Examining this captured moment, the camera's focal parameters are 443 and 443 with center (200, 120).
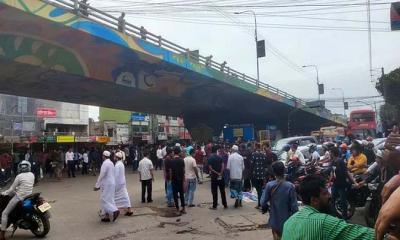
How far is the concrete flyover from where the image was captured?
562 inches

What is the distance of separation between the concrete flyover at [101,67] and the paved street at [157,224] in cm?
560

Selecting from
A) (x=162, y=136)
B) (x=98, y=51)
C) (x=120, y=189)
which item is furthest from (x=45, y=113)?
(x=120, y=189)

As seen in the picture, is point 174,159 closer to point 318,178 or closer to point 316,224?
point 318,178

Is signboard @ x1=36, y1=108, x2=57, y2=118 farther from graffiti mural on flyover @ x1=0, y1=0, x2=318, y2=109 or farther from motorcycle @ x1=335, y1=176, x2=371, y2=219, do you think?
motorcycle @ x1=335, y1=176, x2=371, y2=219

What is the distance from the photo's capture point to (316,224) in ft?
7.75

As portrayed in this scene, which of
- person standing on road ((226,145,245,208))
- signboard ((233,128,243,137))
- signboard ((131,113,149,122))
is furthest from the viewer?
signboard ((131,113,149,122))

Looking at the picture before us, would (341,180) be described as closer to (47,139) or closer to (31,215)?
(31,215)

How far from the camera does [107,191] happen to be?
9945 mm

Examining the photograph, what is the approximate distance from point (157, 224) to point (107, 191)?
137 centimetres

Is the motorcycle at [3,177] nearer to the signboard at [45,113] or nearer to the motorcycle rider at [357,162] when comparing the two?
the motorcycle rider at [357,162]

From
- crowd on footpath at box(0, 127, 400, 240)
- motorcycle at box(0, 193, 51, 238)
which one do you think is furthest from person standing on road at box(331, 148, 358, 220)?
motorcycle at box(0, 193, 51, 238)

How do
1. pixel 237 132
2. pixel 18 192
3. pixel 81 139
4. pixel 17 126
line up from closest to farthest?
pixel 18 192
pixel 237 132
pixel 81 139
pixel 17 126

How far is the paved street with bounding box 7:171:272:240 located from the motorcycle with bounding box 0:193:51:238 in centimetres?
26

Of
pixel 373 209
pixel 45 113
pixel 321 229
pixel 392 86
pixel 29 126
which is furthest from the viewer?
pixel 45 113
